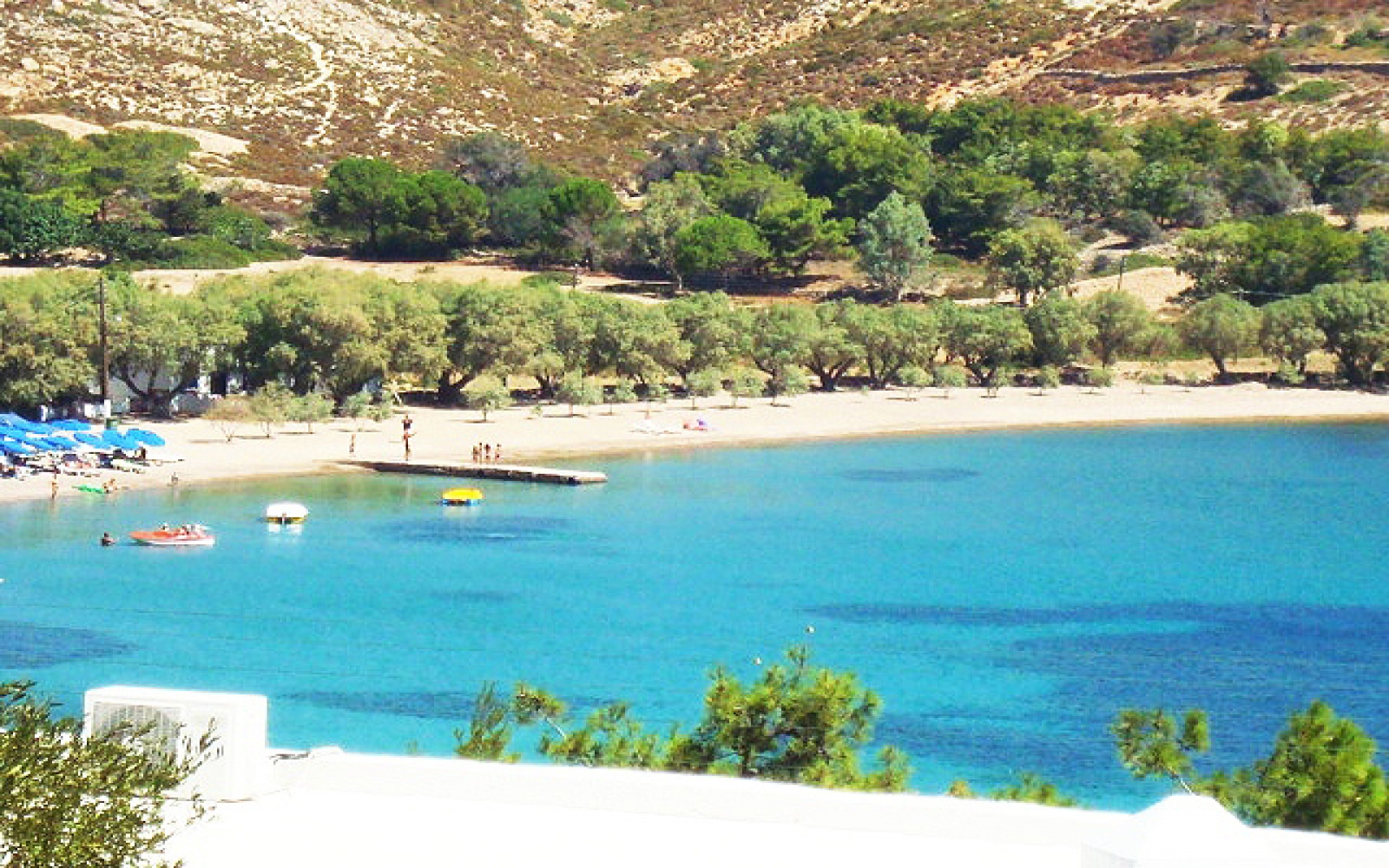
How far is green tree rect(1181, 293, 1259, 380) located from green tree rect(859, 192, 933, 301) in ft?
40.8

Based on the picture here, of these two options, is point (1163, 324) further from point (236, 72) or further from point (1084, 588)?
point (236, 72)

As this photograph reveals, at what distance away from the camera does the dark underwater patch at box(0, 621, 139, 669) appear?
125 ft

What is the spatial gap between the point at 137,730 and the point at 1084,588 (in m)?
35.1

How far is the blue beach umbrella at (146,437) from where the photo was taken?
6022 centimetres

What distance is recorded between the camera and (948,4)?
149 m

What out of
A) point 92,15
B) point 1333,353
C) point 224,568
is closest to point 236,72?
point 92,15

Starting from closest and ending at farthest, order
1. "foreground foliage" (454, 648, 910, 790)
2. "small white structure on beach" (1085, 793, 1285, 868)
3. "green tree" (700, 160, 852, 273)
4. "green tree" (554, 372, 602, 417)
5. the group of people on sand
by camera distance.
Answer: "small white structure on beach" (1085, 793, 1285, 868), "foreground foliage" (454, 648, 910, 790), the group of people on sand, "green tree" (554, 372, 602, 417), "green tree" (700, 160, 852, 273)

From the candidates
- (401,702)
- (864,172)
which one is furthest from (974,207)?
(401,702)

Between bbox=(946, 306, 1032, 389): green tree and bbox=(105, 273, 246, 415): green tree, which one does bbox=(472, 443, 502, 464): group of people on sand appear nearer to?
bbox=(105, 273, 246, 415): green tree

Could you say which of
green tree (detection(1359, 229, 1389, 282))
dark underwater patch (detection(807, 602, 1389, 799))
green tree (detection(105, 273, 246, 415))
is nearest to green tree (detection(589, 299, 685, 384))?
green tree (detection(105, 273, 246, 415))

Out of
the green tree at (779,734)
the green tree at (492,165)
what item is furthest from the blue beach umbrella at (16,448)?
the green tree at (492,165)

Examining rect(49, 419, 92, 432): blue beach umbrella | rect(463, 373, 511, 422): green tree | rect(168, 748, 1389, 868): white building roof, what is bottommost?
rect(49, 419, 92, 432): blue beach umbrella

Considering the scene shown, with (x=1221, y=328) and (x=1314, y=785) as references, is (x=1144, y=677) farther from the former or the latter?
(x=1221, y=328)

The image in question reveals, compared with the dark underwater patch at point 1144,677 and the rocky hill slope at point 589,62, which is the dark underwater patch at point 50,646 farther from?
the rocky hill slope at point 589,62
